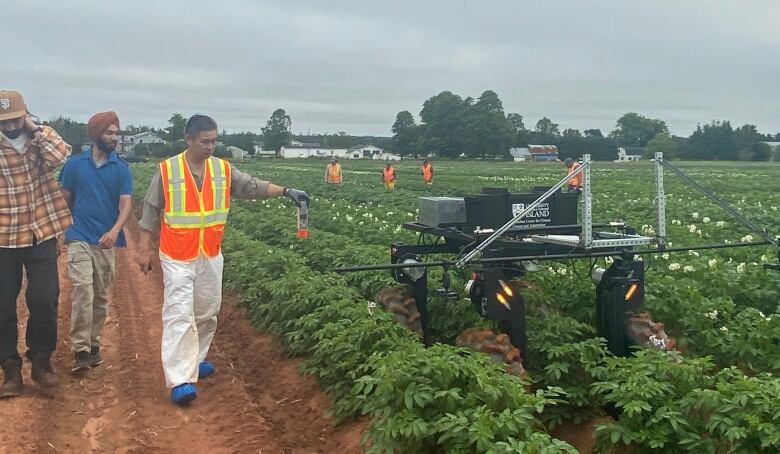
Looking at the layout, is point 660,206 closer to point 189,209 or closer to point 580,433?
point 580,433

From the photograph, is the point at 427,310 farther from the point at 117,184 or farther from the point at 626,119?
the point at 626,119

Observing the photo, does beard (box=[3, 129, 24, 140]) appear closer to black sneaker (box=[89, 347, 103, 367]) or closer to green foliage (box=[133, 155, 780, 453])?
black sneaker (box=[89, 347, 103, 367])

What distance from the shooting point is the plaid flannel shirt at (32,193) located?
5.64m

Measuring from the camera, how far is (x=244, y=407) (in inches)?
223

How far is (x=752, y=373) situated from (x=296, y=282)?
4187 mm

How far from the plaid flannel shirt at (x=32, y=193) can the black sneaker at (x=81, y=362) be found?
1.11m

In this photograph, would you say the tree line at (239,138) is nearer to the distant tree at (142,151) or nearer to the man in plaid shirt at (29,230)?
the distant tree at (142,151)

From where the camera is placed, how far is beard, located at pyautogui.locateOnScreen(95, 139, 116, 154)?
6.41 meters

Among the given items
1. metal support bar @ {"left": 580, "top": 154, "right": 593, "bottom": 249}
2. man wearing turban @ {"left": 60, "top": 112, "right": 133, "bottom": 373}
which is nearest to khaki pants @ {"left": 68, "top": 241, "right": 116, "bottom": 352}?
man wearing turban @ {"left": 60, "top": 112, "right": 133, "bottom": 373}

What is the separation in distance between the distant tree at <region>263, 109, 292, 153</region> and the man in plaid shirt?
114638mm

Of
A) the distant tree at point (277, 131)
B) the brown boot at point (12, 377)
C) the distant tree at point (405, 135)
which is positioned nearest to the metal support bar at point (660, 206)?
the brown boot at point (12, 377)

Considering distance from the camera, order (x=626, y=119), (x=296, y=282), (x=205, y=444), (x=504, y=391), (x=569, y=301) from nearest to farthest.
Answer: (x=504, y=391)
(x=205, y=444)
(x=569, y=301)
(x=296, y=282)
(x=626, y=119)

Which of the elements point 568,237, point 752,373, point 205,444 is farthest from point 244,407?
point 752,373

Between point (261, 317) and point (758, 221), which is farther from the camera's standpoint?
point (758, 221)
